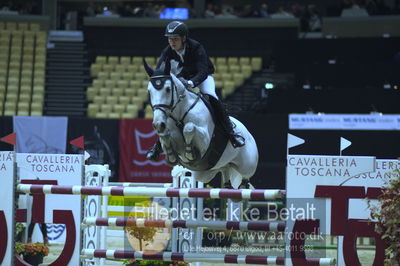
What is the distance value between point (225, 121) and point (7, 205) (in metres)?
2.30

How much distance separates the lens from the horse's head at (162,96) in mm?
5965

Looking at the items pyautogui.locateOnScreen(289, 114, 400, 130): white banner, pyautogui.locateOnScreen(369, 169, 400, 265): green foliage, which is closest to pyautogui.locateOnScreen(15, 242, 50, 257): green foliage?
pyautogui.locateOnScreen(369, 169, 400, 265): green foliage

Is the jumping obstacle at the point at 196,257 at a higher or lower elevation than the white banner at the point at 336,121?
lower

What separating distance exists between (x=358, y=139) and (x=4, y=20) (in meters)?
12.2

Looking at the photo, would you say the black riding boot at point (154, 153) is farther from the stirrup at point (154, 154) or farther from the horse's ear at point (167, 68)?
the horse's ear at point (167, 68)

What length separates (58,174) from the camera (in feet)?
21.2

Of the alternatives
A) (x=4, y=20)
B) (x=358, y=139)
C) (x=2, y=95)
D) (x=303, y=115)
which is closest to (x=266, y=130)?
(x=303, y=115)

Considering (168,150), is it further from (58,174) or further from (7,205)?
(7,205)

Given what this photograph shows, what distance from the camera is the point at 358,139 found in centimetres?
1294

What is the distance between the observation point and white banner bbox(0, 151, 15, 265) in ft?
19.2

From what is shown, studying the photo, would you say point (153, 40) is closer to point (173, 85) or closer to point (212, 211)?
point (212, 211)

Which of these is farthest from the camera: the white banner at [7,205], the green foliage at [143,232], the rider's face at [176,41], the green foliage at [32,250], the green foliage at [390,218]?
the green foliage at [32,250]

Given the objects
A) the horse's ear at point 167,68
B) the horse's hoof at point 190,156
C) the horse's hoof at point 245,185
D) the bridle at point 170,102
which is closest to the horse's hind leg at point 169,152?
the horse's hoof at point 190,156

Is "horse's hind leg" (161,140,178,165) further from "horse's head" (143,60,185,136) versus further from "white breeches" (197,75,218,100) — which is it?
"white breeches" (197,75,218,100)
